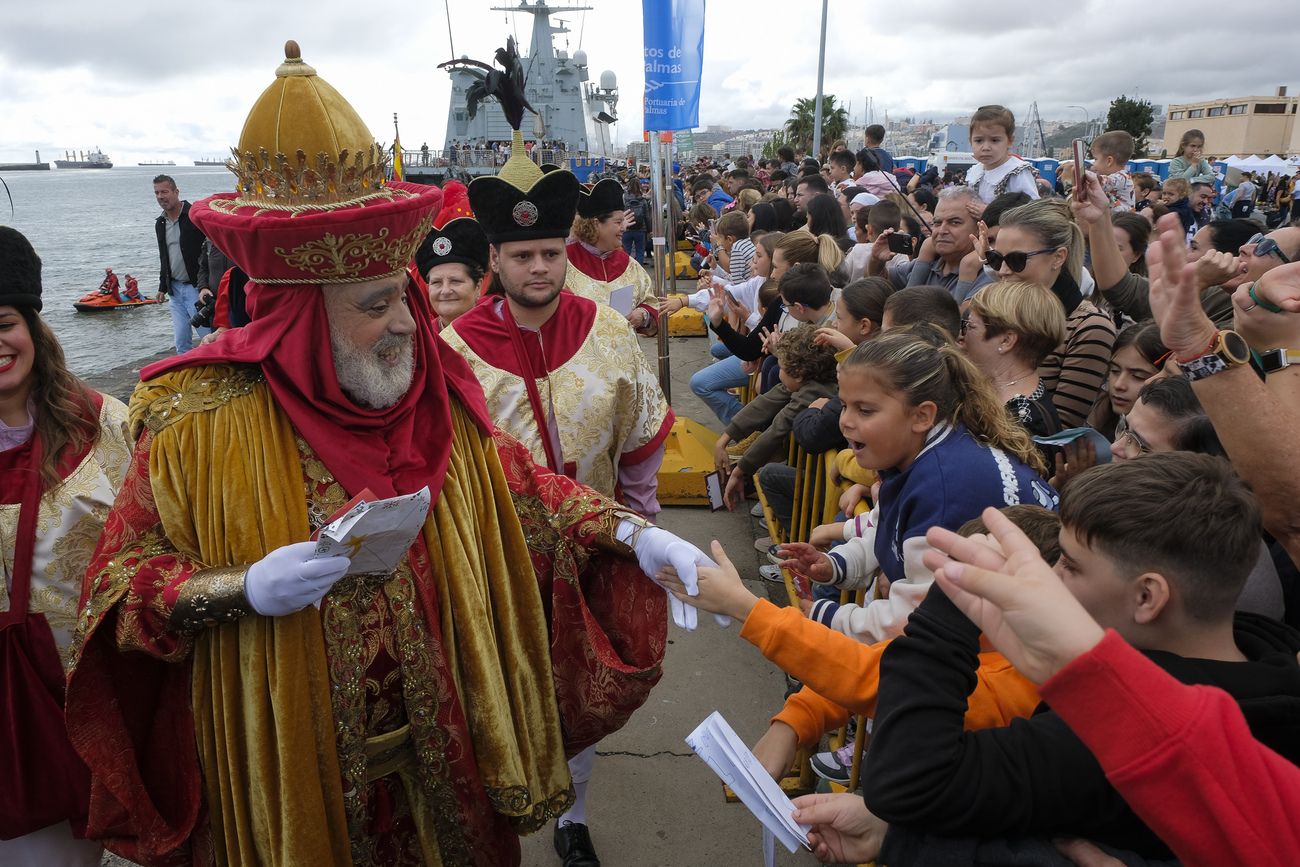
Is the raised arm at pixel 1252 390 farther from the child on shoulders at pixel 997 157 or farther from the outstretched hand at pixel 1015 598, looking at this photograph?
the child on shoulders at pixel 997 157

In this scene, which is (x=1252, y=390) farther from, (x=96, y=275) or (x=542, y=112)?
(x=96, y=275)

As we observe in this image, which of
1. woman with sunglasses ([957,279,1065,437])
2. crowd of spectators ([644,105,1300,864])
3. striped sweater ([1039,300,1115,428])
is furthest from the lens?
striped sweater ([1039,300,1115,428])

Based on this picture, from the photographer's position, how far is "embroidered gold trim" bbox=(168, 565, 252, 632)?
5.61 ft

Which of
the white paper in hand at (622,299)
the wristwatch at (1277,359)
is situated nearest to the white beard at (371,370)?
the wristwatch at (1277,359)

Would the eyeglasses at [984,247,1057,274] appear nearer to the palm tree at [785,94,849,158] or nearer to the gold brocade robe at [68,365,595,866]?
the gold brocade robe at [68,365,595,866]

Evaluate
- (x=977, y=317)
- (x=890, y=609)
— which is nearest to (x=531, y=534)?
(x=890, y=609)

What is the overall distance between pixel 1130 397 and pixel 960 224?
1848mm

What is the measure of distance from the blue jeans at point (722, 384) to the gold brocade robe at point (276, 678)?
175 inches

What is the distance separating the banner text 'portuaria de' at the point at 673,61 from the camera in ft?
21.0

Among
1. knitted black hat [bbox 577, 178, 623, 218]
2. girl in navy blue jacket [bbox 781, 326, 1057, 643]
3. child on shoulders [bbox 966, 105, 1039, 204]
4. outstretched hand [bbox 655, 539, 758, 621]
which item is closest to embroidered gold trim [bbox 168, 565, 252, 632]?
outstretched hand [bbox 655, 539, 758, 621]

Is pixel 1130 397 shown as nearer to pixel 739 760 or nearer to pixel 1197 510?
pixel 1197 510

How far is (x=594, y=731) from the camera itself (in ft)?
7.72

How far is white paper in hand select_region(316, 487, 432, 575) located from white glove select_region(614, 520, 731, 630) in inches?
24.1

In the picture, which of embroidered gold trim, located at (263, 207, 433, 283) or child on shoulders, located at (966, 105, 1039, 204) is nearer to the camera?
embroidered gold trim, located at (263, 207, 433, 283)
